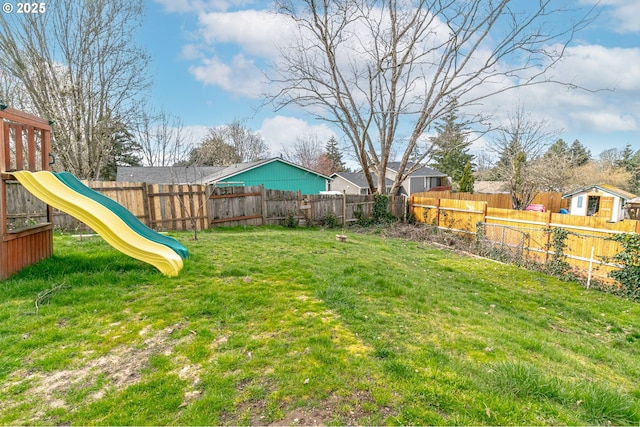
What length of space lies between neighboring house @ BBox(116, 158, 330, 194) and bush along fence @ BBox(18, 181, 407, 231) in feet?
19.2

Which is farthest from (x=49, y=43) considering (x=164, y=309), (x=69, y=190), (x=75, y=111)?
(x=164, y=309)

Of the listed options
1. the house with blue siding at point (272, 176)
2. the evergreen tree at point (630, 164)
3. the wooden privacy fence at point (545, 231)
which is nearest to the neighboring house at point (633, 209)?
the wooden privacy fence at point (545, 231)

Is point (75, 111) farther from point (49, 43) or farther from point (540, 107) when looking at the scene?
point (540, 107)

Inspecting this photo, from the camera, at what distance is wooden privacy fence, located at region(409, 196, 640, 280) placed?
751 centimetres

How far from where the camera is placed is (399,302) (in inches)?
168

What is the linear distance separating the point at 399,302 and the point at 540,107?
1659cm

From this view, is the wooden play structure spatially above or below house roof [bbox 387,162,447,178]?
below

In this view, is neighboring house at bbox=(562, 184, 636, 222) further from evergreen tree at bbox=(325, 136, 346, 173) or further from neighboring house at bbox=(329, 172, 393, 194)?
evergreen tree at bbox=(325, 136, 346, 173)

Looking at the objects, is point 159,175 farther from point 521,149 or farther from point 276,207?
point 521,149

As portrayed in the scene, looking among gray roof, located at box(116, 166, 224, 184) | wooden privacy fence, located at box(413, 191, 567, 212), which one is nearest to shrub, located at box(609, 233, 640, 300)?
wooden privacy fence, located at box(413, 191, 567, 212)

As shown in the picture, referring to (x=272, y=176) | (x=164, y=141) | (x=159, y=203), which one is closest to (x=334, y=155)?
(x=164, y=141)

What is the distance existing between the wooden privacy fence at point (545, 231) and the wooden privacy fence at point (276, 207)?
14.7 ft

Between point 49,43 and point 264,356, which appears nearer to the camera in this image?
point 264,356

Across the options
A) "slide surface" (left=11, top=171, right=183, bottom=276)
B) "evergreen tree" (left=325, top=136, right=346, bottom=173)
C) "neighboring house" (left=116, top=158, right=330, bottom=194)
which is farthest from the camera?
"evergreen tree" (left=325, top=136, right=346, bottom=173)
